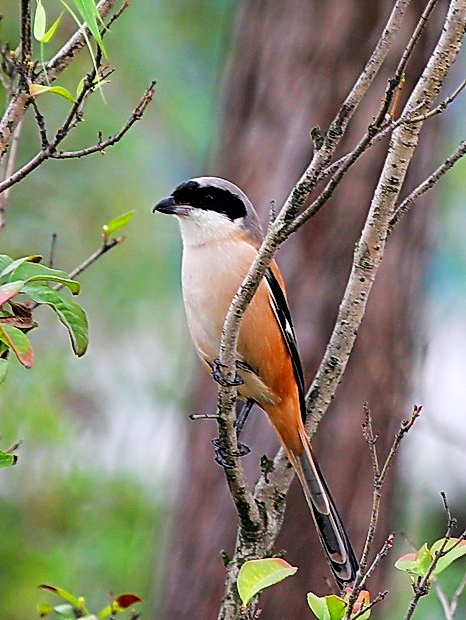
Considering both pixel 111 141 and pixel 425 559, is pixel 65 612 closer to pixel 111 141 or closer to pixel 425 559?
pixel 425 559

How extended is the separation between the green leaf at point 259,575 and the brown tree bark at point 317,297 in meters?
2.52

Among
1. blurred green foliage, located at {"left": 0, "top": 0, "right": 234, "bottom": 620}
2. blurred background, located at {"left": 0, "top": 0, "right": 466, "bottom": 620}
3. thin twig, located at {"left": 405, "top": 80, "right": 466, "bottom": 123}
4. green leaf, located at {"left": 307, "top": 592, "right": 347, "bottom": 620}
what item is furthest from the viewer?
blurred green foliage, located at {"left": 0, "top": 0, "right": 234, "bottom": 620}

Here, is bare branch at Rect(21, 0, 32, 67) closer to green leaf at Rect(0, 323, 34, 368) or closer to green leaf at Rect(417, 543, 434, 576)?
green leaf at Rect(0, 323, 34, 368)

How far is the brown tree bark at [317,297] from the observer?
4.46m

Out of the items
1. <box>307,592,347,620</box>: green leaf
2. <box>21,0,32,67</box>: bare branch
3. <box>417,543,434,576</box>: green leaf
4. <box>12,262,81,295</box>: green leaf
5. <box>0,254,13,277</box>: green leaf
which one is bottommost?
<box>307,592,347,620</box>: green leaf

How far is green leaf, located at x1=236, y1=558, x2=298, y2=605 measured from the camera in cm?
177

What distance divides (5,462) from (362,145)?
0.83 m

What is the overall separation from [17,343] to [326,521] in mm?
1589

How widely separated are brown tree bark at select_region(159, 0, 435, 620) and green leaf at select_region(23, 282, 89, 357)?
8.65ft

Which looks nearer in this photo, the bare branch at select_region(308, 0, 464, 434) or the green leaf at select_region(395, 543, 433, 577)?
the green leaf at select_region(395, 543, 433, 577)

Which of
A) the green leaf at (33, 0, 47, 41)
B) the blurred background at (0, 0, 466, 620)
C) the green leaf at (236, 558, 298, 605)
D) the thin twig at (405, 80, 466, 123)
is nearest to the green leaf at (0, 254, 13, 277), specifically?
the green leaf at (33, 0, 47, 41)

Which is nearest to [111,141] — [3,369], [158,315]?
[3,369]

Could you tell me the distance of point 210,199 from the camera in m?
3.29

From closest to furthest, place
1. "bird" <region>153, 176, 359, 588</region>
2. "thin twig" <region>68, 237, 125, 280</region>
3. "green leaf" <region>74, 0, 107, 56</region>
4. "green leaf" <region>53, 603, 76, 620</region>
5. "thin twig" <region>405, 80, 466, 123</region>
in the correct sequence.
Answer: "green leaf" <region>74, 0, 107, 56</region> → "thin twig" <region>405, 80, 466, 123</region> → "green leaf" <region>53, 603, 76, 620</region> → "thin twig" <region>68, 237, 125, 280</region> → "bird" <region>153, 176, 359, 588</region>
